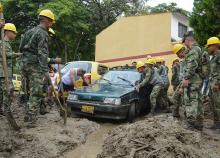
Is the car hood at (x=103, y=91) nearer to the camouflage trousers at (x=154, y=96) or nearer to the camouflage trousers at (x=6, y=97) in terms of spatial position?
the camouflage trousers at (x=154, y=96)

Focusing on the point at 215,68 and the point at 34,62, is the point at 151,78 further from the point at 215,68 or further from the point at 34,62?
the point at 34,62

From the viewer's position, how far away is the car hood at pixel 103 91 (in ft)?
33.7

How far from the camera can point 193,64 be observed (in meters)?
8.52

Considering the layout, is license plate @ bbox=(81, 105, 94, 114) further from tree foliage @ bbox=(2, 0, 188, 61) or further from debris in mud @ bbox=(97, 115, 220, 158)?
tree foliage @ bbox=(2, 0, 188, 61)

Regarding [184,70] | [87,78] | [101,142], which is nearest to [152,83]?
[87,78]

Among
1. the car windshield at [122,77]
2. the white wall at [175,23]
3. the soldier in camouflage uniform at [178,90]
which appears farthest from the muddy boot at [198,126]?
the white wall at [175,23]

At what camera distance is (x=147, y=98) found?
12.0 m

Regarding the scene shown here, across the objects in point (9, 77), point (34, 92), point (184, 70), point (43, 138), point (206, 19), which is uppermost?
point (206, 19)

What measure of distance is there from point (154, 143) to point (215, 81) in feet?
12.3

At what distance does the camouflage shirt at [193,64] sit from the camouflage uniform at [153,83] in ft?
8.79

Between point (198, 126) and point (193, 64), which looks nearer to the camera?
point (193, 64)

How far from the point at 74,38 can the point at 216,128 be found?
22.8 meters

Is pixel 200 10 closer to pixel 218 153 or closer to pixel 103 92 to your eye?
pixel 103 92

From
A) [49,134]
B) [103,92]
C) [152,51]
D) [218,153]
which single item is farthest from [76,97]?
[152,51]
